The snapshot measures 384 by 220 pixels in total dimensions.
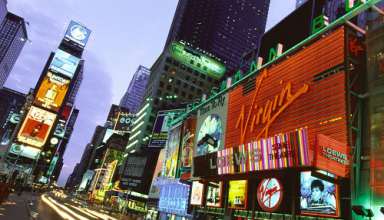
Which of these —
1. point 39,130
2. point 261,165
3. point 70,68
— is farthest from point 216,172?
point 70,68

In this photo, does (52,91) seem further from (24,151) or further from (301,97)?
(301,97)

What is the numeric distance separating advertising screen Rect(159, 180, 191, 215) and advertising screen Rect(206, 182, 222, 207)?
724 cm

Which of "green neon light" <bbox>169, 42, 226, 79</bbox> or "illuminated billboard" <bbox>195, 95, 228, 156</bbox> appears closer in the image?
"illuminated billboard" <bbox>195, 95, 228, 156</bbox>

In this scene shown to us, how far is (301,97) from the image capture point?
2348cm

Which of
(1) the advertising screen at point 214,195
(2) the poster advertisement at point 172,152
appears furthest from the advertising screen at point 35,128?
(1) the advertising screen at point 214,195

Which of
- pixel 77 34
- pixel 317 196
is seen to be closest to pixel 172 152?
pixel 317 196

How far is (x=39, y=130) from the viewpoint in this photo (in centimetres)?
7994

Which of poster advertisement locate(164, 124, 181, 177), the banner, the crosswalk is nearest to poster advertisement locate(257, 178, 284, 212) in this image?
the banner

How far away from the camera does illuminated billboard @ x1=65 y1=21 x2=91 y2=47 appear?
10262 centimetres

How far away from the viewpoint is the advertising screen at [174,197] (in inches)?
1662

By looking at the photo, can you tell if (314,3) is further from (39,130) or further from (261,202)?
(39,130)

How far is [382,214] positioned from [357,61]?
965 cm

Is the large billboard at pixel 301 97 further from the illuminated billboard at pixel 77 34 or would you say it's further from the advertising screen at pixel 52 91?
the illuminated billboard at pixel 77 34

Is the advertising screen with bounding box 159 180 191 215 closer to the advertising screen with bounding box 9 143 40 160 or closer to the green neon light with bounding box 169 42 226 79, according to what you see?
the advertising screen with bounding box 9 143 40 160
